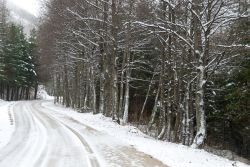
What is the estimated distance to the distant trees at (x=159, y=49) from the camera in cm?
1630

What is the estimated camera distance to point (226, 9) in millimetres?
16234

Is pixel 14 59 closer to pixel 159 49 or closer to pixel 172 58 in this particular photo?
pixel 159 49

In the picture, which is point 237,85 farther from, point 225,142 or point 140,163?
point 140,163

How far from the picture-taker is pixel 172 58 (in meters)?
26.2

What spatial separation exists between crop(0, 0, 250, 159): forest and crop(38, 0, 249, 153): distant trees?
6 centimetres

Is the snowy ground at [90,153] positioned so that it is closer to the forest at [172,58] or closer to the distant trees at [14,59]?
the forest at [172,58]

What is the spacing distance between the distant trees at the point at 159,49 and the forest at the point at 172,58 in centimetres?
6

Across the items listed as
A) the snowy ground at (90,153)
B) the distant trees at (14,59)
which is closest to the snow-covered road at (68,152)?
the snowy ground at (90,153)

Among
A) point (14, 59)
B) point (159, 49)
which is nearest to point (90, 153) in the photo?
point (159, 49)

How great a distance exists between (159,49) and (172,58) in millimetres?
1104

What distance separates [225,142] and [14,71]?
48.5m

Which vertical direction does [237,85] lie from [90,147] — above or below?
above

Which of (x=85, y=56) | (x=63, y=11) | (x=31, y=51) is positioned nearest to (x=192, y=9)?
(x=63, y=11)

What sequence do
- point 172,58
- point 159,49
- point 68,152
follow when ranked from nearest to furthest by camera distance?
point 68,152
point 159,49
point 172,58
